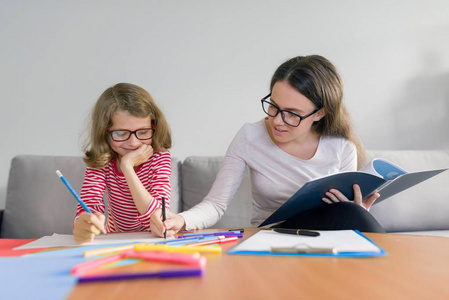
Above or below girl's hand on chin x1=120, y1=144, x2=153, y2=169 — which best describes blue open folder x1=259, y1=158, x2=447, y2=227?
below

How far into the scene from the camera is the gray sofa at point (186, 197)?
184cm

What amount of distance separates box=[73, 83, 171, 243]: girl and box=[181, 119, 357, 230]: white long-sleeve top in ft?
0.75

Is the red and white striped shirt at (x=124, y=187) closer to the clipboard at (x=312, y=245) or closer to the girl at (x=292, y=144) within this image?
the girl at (x=292, y=144)

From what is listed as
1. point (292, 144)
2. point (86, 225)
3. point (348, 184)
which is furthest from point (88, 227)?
point (292, 144)

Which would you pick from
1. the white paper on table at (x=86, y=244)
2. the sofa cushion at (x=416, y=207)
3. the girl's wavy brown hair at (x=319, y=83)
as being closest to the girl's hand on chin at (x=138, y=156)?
the white paper on table at (x=86, y=244)

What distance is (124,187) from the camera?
1413 millimetres

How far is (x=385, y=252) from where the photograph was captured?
2.34 feet

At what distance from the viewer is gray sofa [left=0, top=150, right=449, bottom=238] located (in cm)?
184

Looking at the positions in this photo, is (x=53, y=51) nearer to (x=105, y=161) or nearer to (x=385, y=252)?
(x=105, y=161)

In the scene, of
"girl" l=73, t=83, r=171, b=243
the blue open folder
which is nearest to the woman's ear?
the blue open folder

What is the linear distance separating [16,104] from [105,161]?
→ 1122 mm

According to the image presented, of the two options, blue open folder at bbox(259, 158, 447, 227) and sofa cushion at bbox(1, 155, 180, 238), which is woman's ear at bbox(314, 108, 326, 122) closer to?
blue open folder at bbox(259, 158, 447, 227)

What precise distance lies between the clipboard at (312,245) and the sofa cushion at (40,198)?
1119 mm

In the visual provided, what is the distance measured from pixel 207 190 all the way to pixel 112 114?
2.54 ft
